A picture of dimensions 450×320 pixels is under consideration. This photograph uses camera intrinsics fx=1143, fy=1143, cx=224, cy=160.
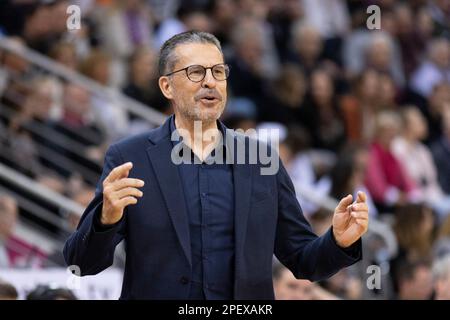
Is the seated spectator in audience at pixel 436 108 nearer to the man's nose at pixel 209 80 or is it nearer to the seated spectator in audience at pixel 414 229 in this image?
the seated spectator in audience at pixel 414 229

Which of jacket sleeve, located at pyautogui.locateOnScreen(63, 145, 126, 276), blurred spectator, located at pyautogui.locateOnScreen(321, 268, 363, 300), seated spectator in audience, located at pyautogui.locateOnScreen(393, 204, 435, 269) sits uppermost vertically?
seated spectator in audience, located at pyautogui.locateOnScreen(393, 204, 435, 269)

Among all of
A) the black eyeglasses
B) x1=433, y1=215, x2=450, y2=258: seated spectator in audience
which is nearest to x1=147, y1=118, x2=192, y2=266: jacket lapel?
the black eyeglasses

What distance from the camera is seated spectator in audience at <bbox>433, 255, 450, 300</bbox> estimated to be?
6.93 meters

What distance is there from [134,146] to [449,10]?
35.2 ft

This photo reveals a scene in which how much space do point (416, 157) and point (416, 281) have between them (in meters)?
3.80

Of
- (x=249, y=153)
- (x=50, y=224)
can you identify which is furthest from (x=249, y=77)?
(x=249, y=153)

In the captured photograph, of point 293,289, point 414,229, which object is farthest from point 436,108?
point 293,289

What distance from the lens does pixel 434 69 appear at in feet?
43.4

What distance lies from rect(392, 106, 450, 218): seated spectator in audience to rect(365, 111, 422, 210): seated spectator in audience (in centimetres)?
15

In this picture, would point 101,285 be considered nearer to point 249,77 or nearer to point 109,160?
point 109,160

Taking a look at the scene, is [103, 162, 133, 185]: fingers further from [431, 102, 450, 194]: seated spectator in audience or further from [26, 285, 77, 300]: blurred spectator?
[431, 102, 450, 194]: seated spectator in audience

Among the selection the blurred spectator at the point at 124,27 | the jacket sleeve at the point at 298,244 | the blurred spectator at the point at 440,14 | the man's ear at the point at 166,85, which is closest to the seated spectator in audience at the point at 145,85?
the blurred spectator at the point at 124,27

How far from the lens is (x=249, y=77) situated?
11516 millimetres

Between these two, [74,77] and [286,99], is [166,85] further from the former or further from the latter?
[286,99]
